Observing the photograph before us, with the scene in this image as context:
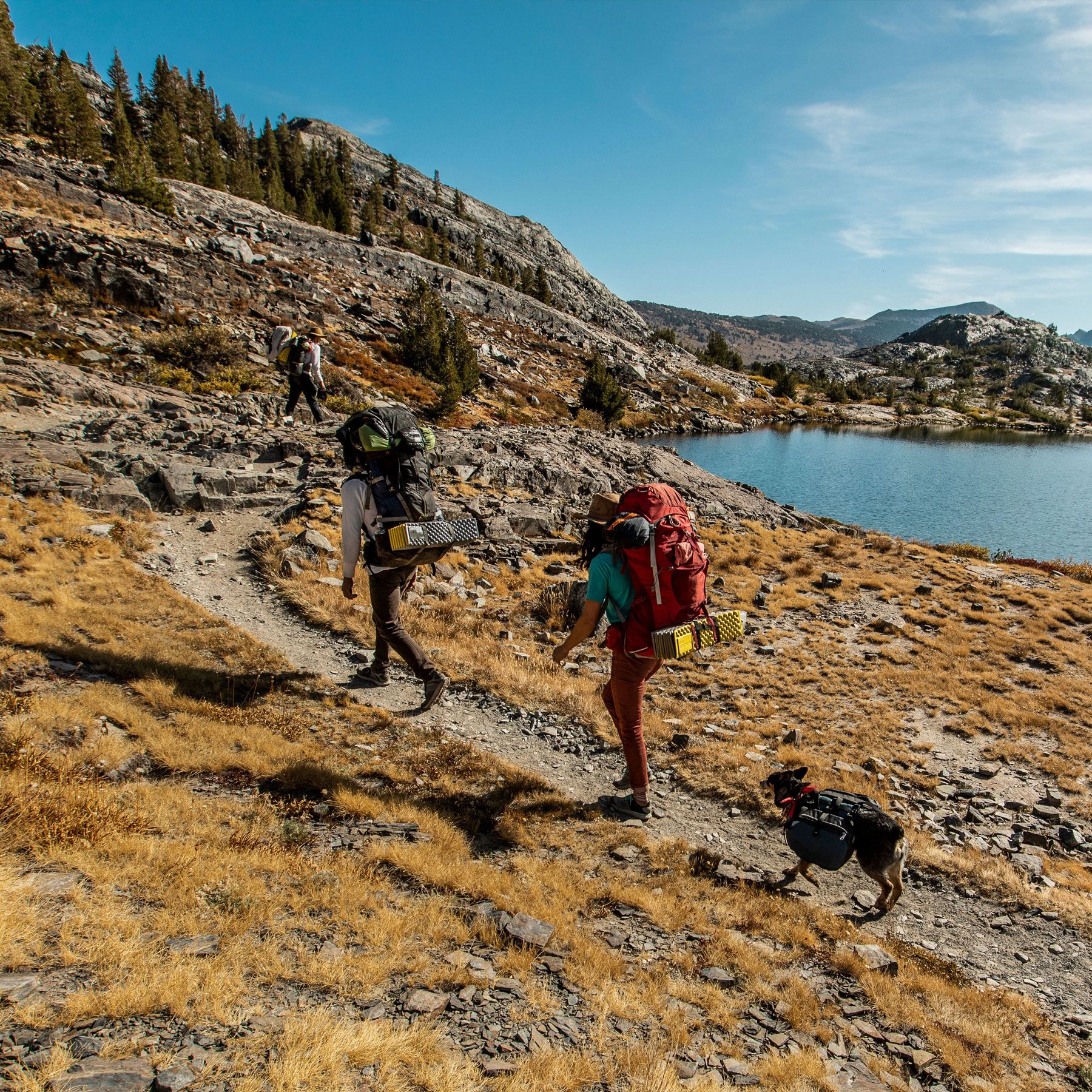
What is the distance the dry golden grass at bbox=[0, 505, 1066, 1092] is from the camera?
2820mm

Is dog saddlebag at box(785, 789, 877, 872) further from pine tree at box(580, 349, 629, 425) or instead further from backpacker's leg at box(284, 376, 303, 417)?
pine tree at box(580, 349, 629, 425)

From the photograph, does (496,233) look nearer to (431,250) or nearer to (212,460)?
(431,250)

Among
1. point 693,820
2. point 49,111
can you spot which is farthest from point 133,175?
point 693,820

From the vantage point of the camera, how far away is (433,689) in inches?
281

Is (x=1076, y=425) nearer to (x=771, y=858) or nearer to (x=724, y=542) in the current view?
(x=724, y=542)

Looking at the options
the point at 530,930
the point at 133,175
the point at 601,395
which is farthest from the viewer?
the point at 601,395

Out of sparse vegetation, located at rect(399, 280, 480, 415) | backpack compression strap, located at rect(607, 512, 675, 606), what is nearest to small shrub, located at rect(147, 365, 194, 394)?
sparse vegetation, located at rect(399, 280, 480, 415)

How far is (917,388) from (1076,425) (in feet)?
123

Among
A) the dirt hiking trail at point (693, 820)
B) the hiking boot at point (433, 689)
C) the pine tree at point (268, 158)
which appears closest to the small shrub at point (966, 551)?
the dirt hiking trail at point (693, 820)

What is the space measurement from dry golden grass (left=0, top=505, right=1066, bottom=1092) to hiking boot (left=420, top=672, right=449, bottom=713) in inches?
16.1

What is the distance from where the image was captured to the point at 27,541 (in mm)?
8891

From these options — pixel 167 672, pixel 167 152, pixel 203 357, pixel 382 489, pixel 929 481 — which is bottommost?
pixel 167 672

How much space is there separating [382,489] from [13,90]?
259 feet

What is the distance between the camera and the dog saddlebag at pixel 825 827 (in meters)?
4.91
